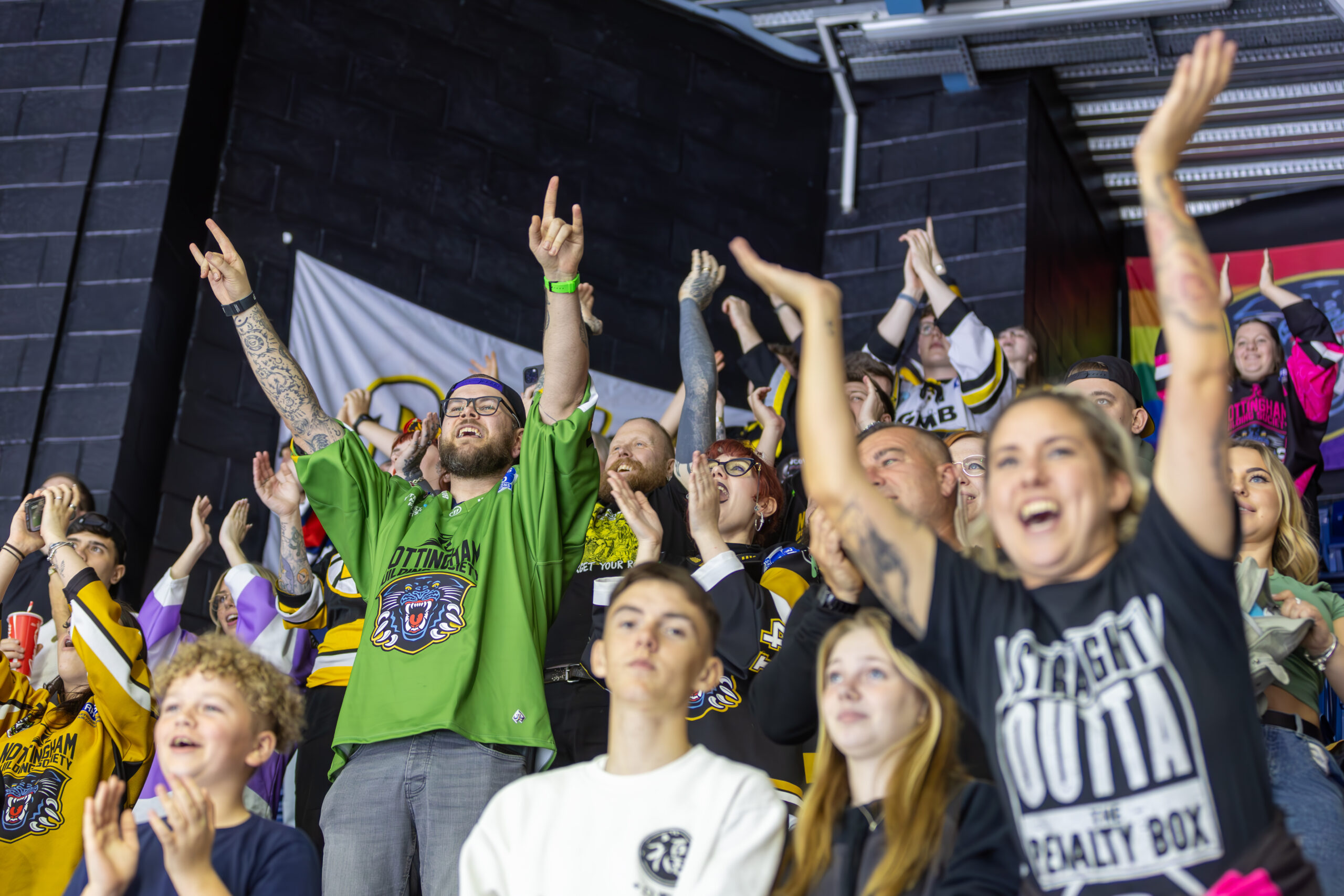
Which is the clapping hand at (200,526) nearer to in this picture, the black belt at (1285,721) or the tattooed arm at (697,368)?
the tattooed arm at (697,368)

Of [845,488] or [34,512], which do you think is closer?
[845,488]

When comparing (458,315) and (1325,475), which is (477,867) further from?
(1325,475)

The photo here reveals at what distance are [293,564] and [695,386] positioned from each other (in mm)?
1440

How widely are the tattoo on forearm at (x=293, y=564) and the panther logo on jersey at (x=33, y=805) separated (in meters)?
0.82

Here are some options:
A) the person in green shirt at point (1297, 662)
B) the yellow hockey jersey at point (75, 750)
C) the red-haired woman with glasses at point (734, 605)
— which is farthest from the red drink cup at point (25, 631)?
the person in green shirt at point (1297, 662)

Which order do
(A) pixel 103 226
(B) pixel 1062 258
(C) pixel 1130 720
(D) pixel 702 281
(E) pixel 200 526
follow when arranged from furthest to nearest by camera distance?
(B) pixel 1062 258, (A) pixel 103 226, (D) pixel 702 281, (E) pixel 200 526, (C) pixel 1130 720

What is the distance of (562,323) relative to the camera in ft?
11.1

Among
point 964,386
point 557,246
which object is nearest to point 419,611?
point 557,246

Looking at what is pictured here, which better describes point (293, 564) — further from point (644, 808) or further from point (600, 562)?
point (644, 808)

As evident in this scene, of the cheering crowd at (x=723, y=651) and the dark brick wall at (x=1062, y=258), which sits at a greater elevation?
the dark brick wall at (x=1062, y=258)

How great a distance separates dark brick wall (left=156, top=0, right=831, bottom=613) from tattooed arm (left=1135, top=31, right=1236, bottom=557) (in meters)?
4.33

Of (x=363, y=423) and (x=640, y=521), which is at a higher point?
(x=363, y=423)

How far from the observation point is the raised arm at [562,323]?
3383 mm

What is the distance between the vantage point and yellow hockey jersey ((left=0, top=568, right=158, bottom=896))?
147 inches
